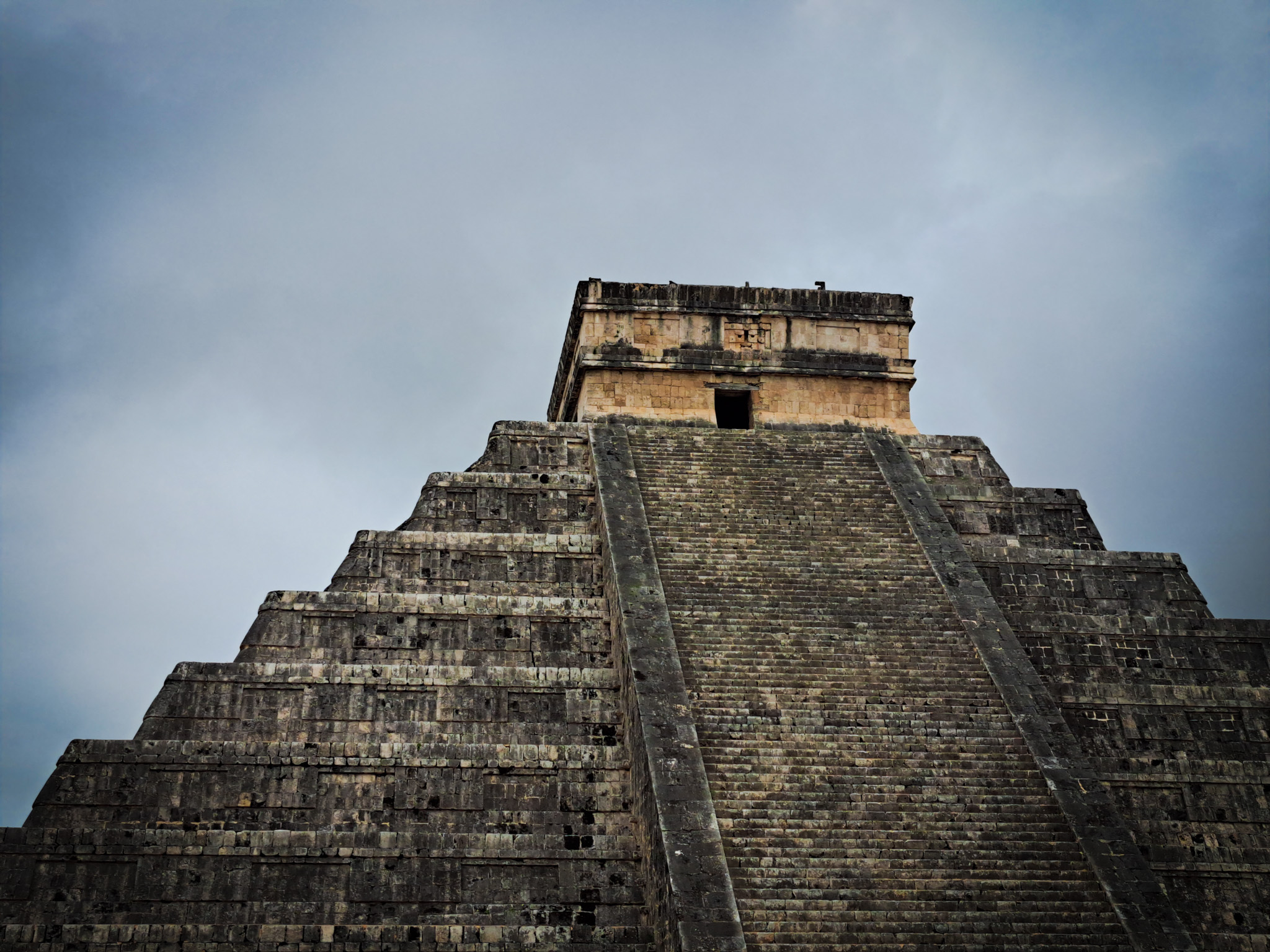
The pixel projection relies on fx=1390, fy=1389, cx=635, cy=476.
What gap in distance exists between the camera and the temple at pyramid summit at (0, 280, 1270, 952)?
11773mm

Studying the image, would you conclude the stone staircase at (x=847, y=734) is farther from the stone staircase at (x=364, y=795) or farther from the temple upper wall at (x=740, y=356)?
the temple upper wall at (x=740, y=356)

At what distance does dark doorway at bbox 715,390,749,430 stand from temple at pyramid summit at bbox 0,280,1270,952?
1369 mm

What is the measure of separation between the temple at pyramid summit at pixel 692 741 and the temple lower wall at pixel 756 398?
92 cm

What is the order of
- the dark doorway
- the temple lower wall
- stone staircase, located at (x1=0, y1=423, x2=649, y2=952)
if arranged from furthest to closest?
the dark doorway
the temple lower wall
stone staircase, located at (x1=0, y1=423, x2=649, y2=952)

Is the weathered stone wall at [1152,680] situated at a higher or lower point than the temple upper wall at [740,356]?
lower

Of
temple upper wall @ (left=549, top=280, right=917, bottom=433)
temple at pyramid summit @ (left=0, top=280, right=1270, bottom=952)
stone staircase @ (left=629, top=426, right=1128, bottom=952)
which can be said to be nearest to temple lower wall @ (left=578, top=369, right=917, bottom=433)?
temple upper wall @ (left=549, top=280, right=917, bottom=433)

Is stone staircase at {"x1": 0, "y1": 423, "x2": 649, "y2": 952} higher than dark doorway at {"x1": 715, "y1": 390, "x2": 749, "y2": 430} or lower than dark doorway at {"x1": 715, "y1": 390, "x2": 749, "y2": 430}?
lower

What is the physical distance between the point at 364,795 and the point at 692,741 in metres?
3.13

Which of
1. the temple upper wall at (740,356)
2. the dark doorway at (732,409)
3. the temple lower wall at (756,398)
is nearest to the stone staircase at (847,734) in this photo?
the temple lower wall at (756,398)

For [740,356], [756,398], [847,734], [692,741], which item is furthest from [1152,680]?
[740,356]

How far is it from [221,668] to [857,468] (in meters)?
8.16

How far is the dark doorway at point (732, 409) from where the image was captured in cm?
1914

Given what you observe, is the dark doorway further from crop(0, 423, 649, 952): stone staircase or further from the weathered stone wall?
crop(0, 423, 649, 952): stone staircase

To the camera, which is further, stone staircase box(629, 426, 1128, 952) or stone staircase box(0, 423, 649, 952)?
stone staircase box(0, 423, 649, 952)
